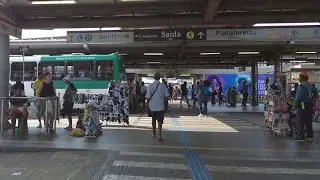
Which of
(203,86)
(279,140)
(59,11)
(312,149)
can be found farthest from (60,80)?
(312,149)

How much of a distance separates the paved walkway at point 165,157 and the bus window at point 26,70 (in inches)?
471

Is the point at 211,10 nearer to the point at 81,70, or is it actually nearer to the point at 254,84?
the point at 81,70

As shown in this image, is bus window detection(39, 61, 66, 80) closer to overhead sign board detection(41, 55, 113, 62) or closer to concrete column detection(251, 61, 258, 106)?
overhead sign board detection(41, 55, 113, 62)

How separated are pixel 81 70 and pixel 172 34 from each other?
8477mm

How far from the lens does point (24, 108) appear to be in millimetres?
14781

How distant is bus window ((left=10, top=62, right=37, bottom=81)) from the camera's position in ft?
89.0

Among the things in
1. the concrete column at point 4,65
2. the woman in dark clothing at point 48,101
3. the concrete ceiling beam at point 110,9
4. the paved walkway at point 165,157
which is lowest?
the paved walkway at point 165,157

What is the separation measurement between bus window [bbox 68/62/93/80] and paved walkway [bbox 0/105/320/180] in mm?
10901

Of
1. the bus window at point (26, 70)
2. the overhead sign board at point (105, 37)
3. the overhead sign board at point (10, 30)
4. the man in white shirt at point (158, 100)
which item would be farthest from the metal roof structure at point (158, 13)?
the bus window at point (26, 70)

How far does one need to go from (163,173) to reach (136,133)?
6505mm

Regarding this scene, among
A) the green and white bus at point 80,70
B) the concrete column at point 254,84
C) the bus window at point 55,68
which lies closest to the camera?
the green and white bus at point 80,70

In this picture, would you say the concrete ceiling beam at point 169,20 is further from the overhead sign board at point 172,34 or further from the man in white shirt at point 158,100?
the man in white shirt at point 158,100

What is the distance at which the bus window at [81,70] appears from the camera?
26438 mm

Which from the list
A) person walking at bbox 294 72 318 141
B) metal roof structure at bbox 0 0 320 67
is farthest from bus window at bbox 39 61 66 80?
person walking at bbox 294 72 318 141
